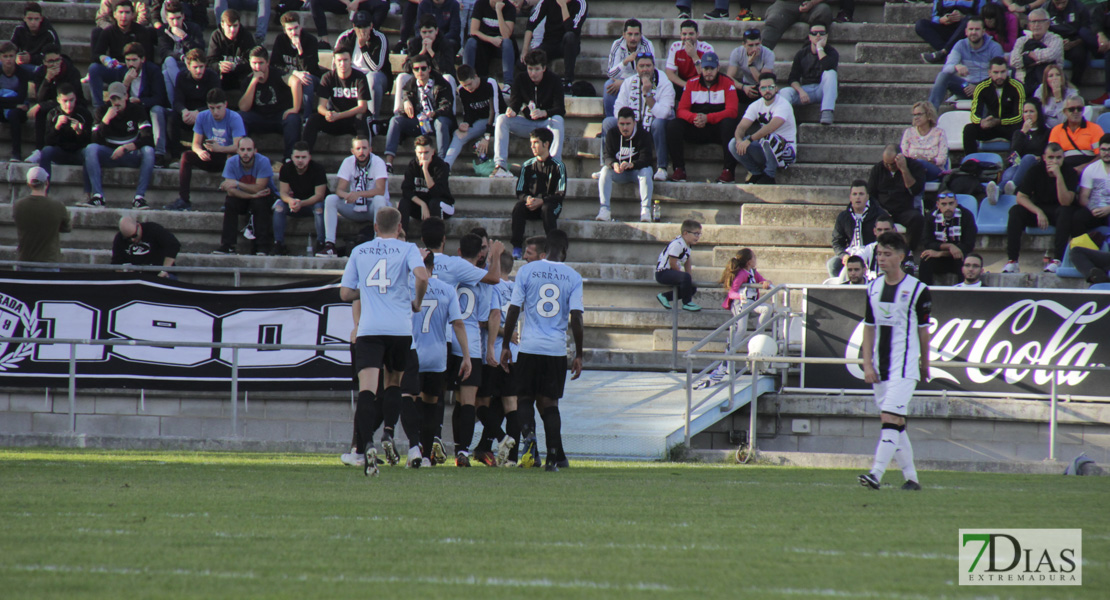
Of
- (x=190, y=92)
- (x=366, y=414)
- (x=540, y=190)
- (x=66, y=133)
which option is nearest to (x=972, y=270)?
(x=540, y=190)

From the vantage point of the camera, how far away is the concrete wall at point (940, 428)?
13.2 meters

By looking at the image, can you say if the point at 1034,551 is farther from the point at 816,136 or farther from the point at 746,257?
the point at 816,136

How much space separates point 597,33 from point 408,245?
12.0 meters

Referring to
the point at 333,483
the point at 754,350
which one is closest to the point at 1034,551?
the point at 333,483

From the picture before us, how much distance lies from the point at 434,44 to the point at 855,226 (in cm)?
767

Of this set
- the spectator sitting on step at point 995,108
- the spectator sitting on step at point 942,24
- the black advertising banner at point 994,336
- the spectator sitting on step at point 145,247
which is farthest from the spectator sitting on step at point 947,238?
the spectator sitting on step at point 145,247

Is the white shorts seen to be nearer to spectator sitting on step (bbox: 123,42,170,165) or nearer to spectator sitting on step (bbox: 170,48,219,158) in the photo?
spectator sitting on step (bbox: 170,48,219,158)

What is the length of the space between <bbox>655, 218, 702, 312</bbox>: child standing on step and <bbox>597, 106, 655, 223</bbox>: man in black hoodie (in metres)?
1.70

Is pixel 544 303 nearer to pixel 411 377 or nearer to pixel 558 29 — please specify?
pixel 411 377

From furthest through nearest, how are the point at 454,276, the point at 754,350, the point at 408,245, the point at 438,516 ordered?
the point at 754,350
the point at 454,276
the point at 408,245
the point at 438,516

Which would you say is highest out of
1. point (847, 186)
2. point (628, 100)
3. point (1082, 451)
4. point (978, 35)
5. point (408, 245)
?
point (978, 35)

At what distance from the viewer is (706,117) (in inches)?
711

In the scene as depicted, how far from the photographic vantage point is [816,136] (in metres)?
19.1

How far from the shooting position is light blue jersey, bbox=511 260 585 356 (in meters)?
10.3
